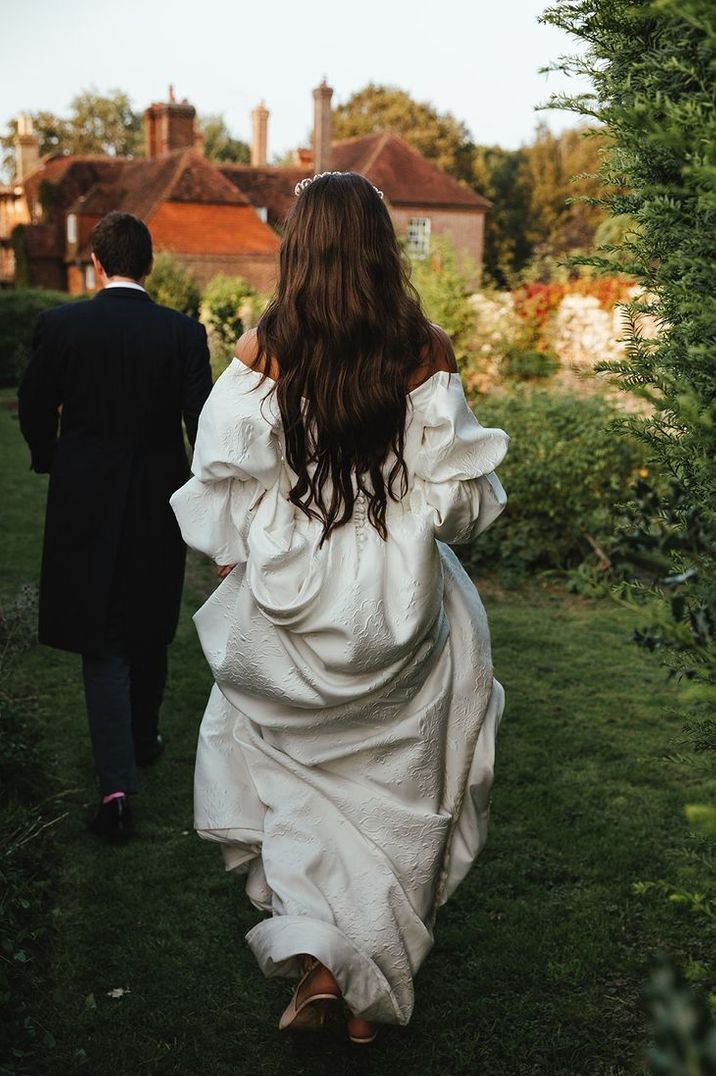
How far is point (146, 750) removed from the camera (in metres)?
5.11

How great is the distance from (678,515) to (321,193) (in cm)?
130

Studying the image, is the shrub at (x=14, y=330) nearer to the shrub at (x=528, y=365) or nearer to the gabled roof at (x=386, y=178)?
the gabled roof at (x=386, y=178)

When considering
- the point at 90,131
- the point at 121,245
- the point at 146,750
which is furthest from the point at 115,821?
the point at 90,131

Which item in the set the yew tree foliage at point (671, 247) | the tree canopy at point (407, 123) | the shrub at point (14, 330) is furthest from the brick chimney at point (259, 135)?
the yew tree foliage at point (671, 247)

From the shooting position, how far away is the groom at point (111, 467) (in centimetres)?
441

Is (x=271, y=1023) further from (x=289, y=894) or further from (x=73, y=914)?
(x=73, y=914)

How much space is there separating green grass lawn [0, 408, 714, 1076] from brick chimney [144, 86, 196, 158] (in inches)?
1491

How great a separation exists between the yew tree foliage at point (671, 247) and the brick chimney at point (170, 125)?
131 ft

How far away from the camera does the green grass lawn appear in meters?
3.20

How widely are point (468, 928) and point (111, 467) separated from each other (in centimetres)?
219

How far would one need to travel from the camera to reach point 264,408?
3088 mm

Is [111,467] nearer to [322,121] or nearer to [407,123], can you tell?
[322,121]

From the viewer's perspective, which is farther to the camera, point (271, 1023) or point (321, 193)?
point (271, 1023)

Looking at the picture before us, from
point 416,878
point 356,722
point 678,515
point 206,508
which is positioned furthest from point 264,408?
point 416,878
